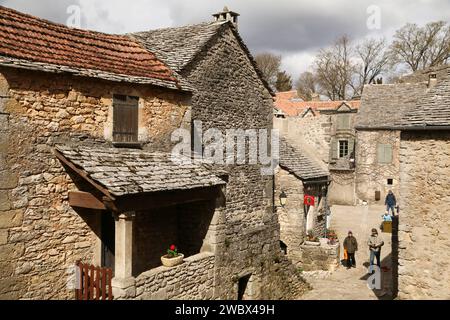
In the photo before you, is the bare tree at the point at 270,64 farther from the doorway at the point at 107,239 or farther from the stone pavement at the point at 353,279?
the doorway at the point at 107,239

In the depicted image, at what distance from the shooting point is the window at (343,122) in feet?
102

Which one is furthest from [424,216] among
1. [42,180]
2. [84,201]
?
[42,180]

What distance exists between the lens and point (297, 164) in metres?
18.9

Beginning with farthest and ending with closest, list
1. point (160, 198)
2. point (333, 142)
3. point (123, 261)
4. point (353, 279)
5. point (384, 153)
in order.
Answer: point (333, 142) → point (384, 153) → point (353, 279) → point (160, 198) → point (123, 261)

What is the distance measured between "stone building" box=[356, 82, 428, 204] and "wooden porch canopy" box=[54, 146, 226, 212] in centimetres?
2190

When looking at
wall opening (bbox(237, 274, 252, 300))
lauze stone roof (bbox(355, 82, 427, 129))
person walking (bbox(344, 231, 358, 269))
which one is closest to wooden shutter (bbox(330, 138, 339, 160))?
lauze stone roof (bbox(355, 82, 427, 129))

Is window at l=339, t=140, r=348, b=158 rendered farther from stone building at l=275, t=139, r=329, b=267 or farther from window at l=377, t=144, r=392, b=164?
stone building at l=275, t=139, r=329, b=267

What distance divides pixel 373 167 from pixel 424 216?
21086 mm

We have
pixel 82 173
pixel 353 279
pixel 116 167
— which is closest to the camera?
pixel 82 173

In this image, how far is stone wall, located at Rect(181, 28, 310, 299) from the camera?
1187 cm

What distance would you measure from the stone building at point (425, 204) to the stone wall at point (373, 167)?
788 inches

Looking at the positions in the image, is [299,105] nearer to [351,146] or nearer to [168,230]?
[351,146]

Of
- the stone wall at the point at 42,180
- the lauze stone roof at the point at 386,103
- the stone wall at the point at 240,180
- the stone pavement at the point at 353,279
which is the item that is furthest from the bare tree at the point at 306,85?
the stone wall at the point at 42,180

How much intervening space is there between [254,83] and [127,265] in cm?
854
